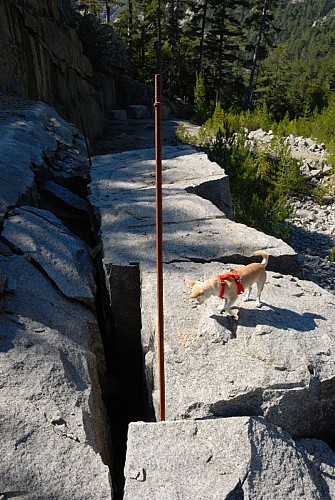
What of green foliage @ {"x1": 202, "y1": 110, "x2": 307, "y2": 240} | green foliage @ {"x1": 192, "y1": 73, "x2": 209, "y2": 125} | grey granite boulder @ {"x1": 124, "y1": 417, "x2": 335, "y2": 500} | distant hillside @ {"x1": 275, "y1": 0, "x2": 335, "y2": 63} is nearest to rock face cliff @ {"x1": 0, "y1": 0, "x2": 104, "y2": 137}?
green foliage @ {"x1": 202, "y1": 110, "x2": 307, "y2": 240}

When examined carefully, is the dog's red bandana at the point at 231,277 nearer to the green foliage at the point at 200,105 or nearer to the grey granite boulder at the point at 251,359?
the grey granite boulder at the point at 251,359

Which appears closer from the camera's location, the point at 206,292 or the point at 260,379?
the point at 260,379

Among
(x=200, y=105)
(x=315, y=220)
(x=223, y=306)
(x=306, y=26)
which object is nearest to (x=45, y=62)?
(x=315, y=220)

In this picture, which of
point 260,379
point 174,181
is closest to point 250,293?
point 260,379

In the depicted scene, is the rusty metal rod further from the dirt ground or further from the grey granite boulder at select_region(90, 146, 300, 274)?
the dirt ground

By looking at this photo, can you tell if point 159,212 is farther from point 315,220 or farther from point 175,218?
point 315,220

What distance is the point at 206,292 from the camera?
2.38 metres

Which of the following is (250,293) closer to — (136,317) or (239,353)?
(239,353)

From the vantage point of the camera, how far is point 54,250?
3.32 m

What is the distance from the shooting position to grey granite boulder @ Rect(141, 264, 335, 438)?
2.11m

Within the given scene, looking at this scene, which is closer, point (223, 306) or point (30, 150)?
point (223, 306)

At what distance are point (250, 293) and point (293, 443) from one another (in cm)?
109

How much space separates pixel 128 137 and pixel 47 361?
12.3 metres

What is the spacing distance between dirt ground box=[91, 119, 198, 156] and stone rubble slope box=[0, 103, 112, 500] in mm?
7642
